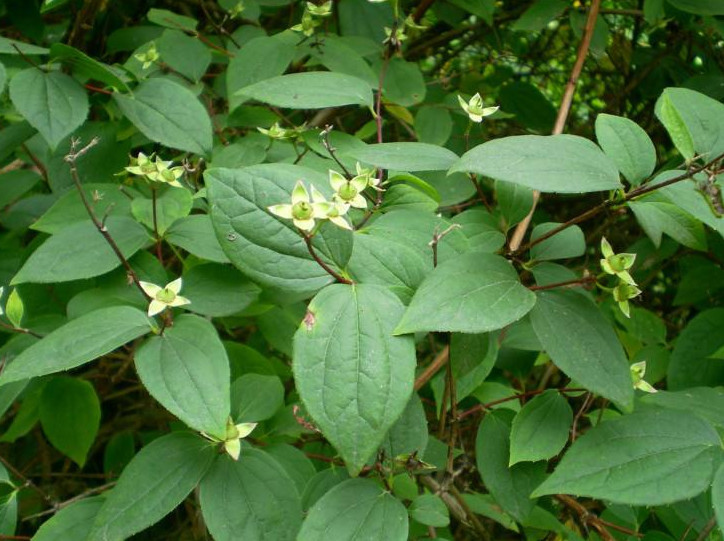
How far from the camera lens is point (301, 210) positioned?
674 mm

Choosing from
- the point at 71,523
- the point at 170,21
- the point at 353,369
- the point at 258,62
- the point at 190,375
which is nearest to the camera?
the point at 353,369

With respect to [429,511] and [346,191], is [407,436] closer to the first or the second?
[429,511]

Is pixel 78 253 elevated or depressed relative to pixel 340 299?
depressed

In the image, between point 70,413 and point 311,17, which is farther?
point 311,17

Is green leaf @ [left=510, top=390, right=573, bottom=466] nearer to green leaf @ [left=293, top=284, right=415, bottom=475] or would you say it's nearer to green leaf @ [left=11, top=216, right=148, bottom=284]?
green leaf @ [left=293, top=284, right=415, bottom=475]

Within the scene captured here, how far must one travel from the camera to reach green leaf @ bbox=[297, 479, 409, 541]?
72 centimetres

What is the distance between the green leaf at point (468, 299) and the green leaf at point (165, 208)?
413 millimetres

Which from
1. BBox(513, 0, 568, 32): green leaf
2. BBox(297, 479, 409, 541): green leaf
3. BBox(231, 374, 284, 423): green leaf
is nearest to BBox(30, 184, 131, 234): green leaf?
BBox(231, 374, 284, 423): green leaf

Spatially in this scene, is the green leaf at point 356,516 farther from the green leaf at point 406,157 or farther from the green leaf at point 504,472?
the green leaf at point 406,157

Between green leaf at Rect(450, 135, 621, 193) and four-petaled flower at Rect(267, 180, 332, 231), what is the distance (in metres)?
0.14

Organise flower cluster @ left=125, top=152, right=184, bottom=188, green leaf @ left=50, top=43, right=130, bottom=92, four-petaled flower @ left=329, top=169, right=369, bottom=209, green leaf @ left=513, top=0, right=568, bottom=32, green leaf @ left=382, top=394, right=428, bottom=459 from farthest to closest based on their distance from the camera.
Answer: green leaf @ left=513, top=0, right=568, bottom=32
green leaf @ left=50, top=43, right=130, bottom=92
flower cluster @ left=125, top=152, right=184, bottom=188
green leaf @ left=382, top=394, right=428, bottom=459
four-petaled flower @ left=329, top=169, right=369, bottom=209

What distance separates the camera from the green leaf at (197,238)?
916 millimetres

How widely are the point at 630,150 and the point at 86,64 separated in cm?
79

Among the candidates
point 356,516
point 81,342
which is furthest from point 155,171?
point 356,516
